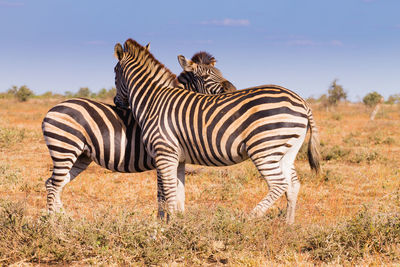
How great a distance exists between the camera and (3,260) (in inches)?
177

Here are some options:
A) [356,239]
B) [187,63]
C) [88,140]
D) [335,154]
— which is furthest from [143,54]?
[335,154]

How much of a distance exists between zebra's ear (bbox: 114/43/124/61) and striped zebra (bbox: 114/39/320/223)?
0.85m

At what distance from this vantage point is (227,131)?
17.1 ft

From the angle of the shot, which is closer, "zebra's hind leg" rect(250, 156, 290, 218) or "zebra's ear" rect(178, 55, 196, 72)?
"zebra's hind leg" rect(250, 156, 290, 218)

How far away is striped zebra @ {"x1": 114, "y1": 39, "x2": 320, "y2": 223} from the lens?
16.8 ft

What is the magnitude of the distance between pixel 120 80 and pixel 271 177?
2939mm

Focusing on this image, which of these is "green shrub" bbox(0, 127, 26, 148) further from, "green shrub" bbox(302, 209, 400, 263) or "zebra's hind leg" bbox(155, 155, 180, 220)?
"green shrub" bbox(302, 209, 400, 263)

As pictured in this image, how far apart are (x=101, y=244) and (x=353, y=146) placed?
1286cm

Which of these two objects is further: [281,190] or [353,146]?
[353,146]

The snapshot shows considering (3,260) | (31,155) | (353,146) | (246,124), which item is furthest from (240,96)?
(353,146)

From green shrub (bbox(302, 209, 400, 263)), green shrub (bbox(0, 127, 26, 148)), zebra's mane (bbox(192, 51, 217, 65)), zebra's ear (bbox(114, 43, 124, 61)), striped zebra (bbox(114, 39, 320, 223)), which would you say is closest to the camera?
green shrub (bbox(302, 209, 400, 263))

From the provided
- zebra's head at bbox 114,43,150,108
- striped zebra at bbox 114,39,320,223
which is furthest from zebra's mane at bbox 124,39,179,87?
striped zebra at bbox 114,39,320,223

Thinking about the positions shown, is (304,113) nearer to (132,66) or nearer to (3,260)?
(132,66)

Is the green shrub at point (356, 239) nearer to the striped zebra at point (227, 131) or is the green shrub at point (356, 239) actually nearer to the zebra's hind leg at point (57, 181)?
the striped zebra at point (227, 131)
